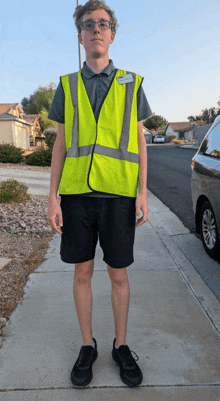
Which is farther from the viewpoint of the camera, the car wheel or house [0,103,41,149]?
house [0,103,41,149]

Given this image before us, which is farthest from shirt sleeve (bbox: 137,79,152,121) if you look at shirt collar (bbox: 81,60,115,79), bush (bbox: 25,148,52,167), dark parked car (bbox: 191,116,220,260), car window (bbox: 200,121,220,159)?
bush (bbox: 25,148,52,167)

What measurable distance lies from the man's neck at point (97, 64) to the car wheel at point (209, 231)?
2556mm

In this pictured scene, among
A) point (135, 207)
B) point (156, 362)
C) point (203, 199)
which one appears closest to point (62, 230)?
point (135, 207)

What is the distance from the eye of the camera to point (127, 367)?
2119 mm

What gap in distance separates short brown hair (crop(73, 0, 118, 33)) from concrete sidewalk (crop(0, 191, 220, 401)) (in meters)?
2.08

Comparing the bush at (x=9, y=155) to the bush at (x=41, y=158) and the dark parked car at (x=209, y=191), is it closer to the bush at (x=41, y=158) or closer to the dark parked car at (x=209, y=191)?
the bush at (x=41, y=158)

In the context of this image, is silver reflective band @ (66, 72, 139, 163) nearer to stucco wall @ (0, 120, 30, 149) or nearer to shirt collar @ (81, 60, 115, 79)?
shirt collar @ (81, 60, 115, 79)

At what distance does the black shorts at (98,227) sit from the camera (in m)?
2.00

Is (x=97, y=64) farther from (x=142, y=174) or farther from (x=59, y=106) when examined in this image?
(x=142, y=174)

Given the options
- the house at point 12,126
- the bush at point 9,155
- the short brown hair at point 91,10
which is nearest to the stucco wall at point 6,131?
the house at point 12,126

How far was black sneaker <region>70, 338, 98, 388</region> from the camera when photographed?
2.07m

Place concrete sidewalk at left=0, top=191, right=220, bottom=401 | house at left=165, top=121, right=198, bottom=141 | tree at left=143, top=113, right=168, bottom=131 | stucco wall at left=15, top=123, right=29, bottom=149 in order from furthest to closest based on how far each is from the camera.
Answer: tree at left=143, top=113, right=168, bottom=131, house at left=165, top=121, right=198, bottom=141, stucco wall at left=15, top=123, right=29, bottom=149, concrete sidewalk at left=0, top=191, right=220, bottom=401

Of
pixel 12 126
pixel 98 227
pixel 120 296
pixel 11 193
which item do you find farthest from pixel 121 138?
pixel 12 126

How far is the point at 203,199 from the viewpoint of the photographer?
448cm
